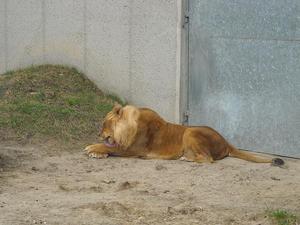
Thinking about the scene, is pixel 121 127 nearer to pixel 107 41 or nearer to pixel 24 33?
pixel 107 41

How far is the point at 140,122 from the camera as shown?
888 centimetres

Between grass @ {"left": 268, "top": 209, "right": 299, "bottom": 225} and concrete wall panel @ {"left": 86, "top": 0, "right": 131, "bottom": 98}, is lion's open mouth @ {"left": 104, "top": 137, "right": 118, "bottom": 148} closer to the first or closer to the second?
concrete wall panel @ {"left": 86, "top": 0, "right": 131, "bottom": 98}

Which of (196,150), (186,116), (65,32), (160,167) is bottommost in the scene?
(160,167)

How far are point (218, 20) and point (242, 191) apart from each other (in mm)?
2641

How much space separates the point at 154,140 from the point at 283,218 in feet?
9.51

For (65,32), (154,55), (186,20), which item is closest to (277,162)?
(186,20)

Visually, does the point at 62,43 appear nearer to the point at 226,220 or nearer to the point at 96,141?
the point at 96,141

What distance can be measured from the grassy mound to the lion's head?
29.7 inches

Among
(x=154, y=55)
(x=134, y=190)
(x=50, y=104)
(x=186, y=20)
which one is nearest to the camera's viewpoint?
(x=134, y=190)

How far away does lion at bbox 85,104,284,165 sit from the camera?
8.67 metres

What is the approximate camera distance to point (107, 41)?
10.8 meters

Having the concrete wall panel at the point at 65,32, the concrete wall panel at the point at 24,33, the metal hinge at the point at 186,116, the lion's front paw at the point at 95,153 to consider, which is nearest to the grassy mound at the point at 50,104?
the concrete wall panel at the point at 65,32

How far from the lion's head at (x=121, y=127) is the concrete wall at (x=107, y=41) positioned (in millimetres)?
1036

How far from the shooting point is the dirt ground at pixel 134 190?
21.1 feet
